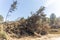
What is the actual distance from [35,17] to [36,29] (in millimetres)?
2662

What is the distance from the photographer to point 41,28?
36.2 meters

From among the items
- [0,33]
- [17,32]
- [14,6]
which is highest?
[14,6]

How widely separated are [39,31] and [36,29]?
2.72ft

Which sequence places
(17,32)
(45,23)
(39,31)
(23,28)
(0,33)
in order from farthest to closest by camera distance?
(45,23), (39,31), (23,28), (17,32), (0,33)

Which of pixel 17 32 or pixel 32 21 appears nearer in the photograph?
pixel 17 32

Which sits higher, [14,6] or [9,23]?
[14,6]

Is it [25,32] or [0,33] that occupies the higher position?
[25,32]

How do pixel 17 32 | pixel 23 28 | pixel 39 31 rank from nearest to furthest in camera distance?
pixel 17 32, pixel 23 28, pixel 39 31

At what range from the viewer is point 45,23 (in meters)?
38.7

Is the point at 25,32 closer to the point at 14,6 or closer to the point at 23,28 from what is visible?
the point at 23,28

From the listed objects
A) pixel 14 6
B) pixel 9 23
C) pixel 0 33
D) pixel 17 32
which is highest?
pixel 14 6

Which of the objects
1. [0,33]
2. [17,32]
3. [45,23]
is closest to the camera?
[0,33]

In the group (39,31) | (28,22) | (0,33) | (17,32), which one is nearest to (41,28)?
(39,31)

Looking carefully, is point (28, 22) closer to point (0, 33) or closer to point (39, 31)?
point (39, 31)
